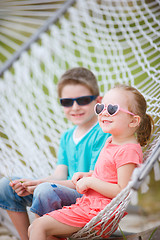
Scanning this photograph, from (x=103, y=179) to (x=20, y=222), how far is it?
1.39ft

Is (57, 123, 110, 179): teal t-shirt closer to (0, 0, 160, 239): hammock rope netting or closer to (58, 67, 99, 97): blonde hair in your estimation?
(58, 67, 99, 97): blonde hair

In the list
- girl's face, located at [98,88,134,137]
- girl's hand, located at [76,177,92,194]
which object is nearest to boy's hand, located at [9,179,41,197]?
girl's hand, located at [76,177,92,194]

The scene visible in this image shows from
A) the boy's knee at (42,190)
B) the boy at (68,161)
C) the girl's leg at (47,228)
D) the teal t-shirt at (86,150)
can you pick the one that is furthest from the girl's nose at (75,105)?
the girl's leg at (47,228)

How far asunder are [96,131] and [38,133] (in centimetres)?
99

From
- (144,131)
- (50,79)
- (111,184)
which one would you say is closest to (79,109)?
(144,131)

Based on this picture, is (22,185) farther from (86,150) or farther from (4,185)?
(86,150)

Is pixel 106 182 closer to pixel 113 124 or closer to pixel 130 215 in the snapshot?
pixel 113 124

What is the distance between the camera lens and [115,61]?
267cm

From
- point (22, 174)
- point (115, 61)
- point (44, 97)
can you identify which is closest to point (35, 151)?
point (22, 174)

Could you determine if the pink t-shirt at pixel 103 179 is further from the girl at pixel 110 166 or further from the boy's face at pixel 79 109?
the boy's face at pixel 79 109

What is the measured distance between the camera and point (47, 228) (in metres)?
1.17

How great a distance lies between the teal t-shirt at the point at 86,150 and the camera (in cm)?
150

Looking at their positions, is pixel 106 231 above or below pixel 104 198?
below

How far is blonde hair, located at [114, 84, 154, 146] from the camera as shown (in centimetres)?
127
